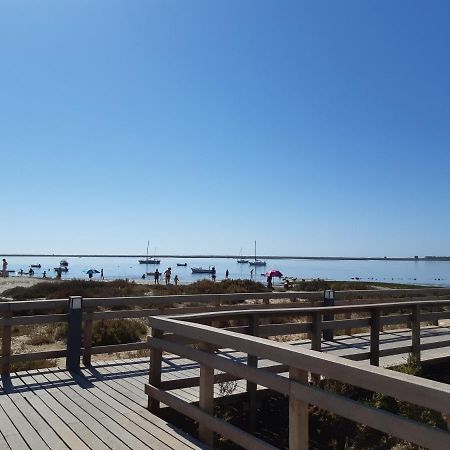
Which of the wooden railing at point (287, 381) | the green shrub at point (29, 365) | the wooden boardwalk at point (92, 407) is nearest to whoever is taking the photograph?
the wooden railing at point (287, 381)

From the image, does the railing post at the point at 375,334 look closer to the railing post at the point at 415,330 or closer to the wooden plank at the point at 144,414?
the railing post at the point at 415,330

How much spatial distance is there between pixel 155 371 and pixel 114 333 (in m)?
5.82

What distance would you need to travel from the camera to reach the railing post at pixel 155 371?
17.4ft

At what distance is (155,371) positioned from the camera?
5.32 meters

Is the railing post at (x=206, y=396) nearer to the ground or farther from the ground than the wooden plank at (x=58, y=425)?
farther from the ground

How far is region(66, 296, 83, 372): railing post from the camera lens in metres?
7.20

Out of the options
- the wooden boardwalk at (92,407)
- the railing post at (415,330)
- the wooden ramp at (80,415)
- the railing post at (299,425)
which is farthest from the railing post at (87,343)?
the railing post at (415,330)

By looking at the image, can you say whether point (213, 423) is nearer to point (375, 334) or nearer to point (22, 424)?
point (22, 424)

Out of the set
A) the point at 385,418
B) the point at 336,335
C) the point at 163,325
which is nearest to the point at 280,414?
the point at 163,325

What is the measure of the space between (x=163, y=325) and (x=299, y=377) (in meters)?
2.05

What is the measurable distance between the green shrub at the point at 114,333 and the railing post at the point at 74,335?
3.08 metres

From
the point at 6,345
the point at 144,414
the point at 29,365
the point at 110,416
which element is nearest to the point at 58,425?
the point at 110,416

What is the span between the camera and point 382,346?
349 inches

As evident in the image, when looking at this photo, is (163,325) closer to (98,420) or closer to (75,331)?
(98,420)
